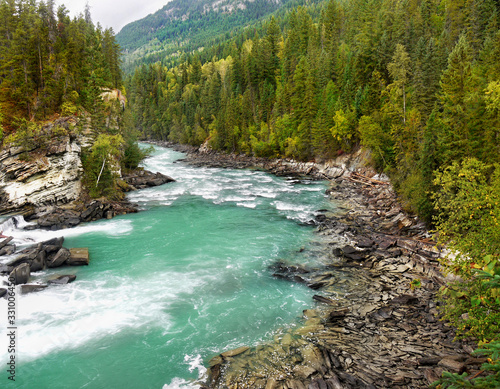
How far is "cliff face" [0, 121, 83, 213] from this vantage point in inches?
1216

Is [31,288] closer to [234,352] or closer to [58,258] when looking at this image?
[58,258]

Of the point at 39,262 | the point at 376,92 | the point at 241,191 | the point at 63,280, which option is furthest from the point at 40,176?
the point at 376,92

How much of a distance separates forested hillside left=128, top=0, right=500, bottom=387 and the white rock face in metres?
37.5

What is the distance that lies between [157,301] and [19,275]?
9.71 metres

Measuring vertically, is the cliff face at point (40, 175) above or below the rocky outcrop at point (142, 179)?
above

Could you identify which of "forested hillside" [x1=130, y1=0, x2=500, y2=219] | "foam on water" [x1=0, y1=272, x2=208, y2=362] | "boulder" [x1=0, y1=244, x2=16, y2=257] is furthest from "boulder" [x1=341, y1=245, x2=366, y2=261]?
"boulder" [x1=0, y1=244, x2=16, y2=257]

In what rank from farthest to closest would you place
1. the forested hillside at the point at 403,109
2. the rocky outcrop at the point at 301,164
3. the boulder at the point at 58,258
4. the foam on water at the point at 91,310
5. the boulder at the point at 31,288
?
the rocky outcrop at the point at 301,164
the boulder at the point at 58,258
the boulder at the point at 31,288
the foam on water at the point at 91,310
the forested hillside at the point at 403,109

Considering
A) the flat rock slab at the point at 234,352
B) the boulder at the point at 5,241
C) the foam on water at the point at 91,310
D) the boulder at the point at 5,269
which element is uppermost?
the boulder at the point at 5,241

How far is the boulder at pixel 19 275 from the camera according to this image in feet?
62.0

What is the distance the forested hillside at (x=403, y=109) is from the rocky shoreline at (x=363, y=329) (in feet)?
5.13

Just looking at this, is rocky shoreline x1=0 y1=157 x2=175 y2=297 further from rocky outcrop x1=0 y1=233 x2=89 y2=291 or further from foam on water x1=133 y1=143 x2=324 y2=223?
foam on water x1=133 y1=143 x2=324 y2=223

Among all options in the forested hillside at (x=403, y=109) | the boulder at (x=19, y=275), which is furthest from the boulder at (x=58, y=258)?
the forested hillside at (x=403, y=109)

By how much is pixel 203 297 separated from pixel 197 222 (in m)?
14.7

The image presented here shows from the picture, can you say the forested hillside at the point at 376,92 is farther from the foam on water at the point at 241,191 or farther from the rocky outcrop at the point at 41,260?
the rocky outcrop at the point at 41,260
